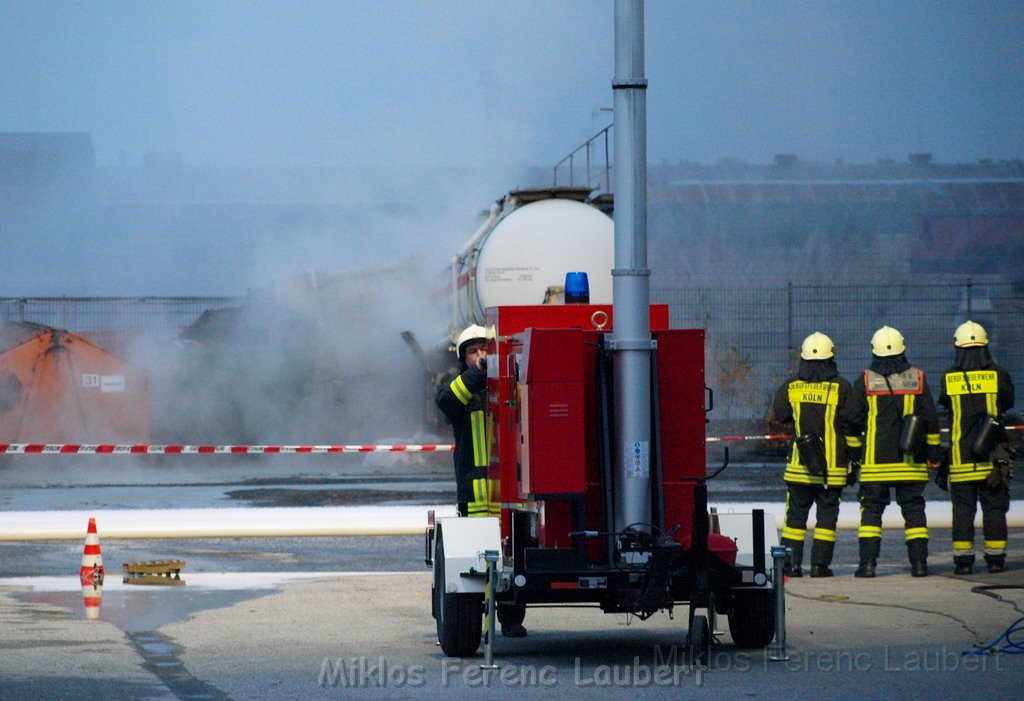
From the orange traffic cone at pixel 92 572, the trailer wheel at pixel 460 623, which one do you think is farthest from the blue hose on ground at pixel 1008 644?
the orange traffic cone at pixel 92 572

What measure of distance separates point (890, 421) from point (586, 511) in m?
4.69

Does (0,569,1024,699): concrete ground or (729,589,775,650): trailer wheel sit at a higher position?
(729,589,775,650): trailer wheel

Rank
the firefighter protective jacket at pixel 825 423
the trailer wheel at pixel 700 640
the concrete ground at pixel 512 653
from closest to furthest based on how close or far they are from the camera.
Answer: the concrete ground at pixel 512 653 < the trailer wheel at pixel 700 640 < the firefighter protective jacket at pixel 825 423

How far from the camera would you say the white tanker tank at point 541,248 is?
16141mm

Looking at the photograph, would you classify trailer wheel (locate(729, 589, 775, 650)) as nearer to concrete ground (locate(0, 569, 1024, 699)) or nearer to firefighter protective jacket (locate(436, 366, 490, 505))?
concrete ground (locate(0, 569, 1024, 699))

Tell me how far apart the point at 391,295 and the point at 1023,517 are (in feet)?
46.1

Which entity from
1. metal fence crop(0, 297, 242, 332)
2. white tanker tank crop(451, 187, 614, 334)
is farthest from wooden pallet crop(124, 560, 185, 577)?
metal fence crop(0, 297, 242, 332)

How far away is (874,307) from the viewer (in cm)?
2847

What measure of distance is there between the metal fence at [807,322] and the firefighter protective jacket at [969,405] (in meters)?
15.8

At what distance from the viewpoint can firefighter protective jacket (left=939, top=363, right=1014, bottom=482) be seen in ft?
38.7

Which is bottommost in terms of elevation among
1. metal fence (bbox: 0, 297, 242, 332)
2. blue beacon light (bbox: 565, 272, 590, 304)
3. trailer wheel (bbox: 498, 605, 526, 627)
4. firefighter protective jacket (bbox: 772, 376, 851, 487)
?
trailer wheel (bbox: 498, 605, 526, 627)

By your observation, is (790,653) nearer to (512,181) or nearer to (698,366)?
(698,366)

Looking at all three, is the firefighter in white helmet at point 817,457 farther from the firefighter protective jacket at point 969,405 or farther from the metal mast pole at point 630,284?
the metal mast pole at point 630,284

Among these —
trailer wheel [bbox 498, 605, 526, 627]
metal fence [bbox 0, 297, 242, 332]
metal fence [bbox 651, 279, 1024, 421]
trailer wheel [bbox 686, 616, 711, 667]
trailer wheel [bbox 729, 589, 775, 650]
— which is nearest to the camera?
trailer wheel [bbox 686, 616, 711, 667]
